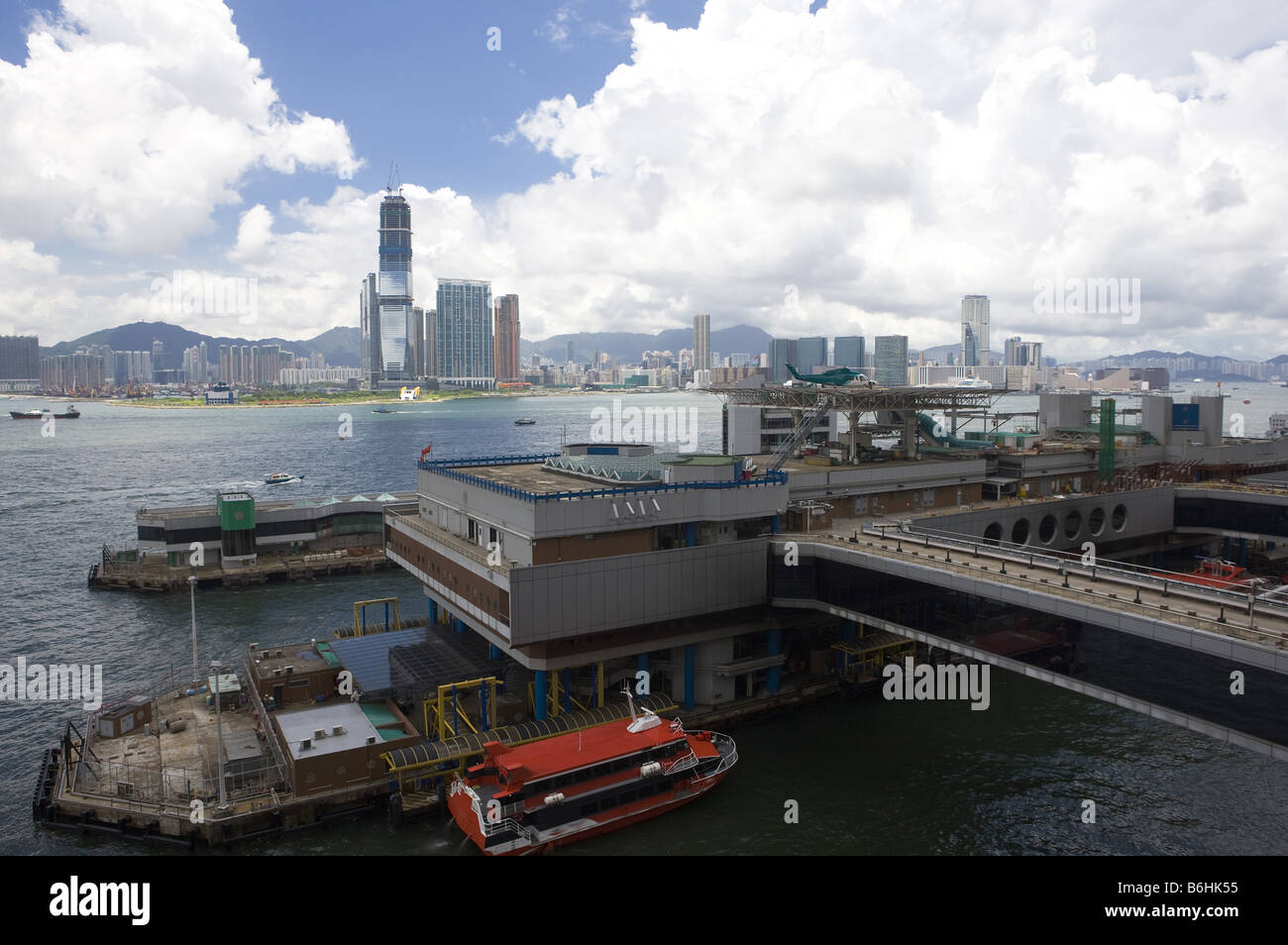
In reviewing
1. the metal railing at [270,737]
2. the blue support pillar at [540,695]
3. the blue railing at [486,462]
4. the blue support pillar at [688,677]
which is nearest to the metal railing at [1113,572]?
the blue support pillar at [688,677]

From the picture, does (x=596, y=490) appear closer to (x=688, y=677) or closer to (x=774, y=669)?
(x=688, y=677)

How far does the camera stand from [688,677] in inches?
1442

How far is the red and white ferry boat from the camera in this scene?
26.8 meters

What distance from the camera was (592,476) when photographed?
41.6 meters

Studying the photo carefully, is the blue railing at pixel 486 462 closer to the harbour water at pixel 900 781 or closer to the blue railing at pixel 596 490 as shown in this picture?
the blue railing at pixel 596 490

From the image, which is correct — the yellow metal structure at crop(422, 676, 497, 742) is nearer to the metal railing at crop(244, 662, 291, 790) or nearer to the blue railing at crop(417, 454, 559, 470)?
the metal railing at crop(244, 662, 291, 790)

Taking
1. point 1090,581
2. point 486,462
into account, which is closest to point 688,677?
point 1090,581

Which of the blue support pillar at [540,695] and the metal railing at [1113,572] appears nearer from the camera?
the metal railing at [1113,572]

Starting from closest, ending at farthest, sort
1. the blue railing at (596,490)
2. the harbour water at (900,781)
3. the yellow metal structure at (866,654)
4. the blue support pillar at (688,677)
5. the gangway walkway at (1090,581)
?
the gangway walkway at (1090,581)
the harbour water at (900,781)
the blue railing at (596,490)
the blue support pillar at (688,677)
the yellow metal structure at (866,654)

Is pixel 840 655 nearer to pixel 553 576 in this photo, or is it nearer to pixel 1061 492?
pixel 553 576

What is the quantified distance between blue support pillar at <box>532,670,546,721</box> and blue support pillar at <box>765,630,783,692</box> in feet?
36.3

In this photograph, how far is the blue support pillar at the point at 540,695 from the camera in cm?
3322

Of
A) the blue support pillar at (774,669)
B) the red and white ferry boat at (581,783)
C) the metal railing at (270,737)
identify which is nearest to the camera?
the red and white ferry boat at (581,783)

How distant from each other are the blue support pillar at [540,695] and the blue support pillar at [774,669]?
1106cm
